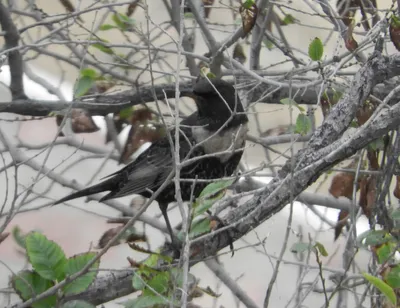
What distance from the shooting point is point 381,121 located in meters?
2.12

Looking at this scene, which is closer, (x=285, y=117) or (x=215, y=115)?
(x=215, y=115)

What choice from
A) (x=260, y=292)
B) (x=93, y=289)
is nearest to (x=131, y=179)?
(x=93, y=289)

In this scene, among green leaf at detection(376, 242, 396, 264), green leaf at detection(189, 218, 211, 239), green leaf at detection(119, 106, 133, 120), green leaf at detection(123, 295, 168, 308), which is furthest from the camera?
green leaf at detection(119, 106, 133, 120)

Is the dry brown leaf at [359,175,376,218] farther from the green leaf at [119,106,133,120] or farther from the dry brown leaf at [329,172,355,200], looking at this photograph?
the green leaf at [119,106,133,120]

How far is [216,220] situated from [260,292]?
10.0ft

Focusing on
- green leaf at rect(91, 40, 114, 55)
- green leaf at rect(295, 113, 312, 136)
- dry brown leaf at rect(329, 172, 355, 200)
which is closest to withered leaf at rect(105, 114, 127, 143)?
green leaf at rect(91, 40, 114, 55)

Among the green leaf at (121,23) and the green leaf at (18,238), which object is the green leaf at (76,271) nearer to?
the green leaf at (18,238)

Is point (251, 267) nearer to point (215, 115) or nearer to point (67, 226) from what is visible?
point (67, 226)

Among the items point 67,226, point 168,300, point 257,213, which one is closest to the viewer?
point 168,300

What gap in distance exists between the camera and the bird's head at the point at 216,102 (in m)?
3.25

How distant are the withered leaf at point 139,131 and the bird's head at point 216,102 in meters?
0.23

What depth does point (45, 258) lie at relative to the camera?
1999mm

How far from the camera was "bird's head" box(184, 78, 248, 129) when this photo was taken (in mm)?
3252

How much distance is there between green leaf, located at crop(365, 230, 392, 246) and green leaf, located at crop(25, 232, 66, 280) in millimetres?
981
